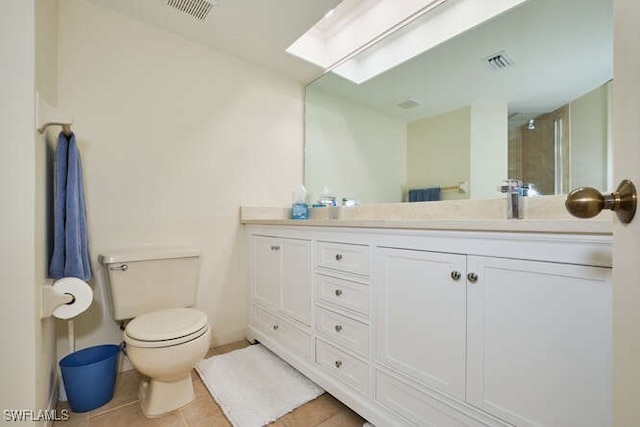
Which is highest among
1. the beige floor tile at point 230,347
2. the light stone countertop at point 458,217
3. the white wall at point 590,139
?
the white wall at point 590,139

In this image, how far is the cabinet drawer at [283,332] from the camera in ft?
5.15

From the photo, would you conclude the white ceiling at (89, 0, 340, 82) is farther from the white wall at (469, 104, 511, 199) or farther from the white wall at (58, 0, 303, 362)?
the white wall at (469, 104, 511, 199)

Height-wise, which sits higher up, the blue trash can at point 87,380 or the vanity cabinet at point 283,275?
the vanity cabinet at point 283,275

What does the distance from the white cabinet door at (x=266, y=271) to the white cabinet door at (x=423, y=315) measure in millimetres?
811

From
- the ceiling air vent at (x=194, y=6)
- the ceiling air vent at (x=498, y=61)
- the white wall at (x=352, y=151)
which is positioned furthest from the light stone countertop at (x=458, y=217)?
the ceiling air vent at (x=194, y=6)

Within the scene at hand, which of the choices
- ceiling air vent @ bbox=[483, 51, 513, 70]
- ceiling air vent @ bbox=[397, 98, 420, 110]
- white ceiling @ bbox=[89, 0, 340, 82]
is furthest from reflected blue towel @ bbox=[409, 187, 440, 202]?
white ceiling @ bbox=[89, 0, 340, 82]

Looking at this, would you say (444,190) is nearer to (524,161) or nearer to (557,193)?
(524,161)

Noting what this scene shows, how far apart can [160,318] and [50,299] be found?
0.44 metres

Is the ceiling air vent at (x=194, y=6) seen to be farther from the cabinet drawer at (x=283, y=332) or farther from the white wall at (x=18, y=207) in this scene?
the cabinet drawer at (x=283, y=332)

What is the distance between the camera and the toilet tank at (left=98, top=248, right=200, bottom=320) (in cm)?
152

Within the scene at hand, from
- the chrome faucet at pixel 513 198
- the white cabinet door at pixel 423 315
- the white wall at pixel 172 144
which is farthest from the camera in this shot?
the white wall at pixel 172 144

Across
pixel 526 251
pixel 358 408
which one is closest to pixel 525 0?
pixel 526 251

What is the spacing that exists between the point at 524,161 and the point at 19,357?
2.09m

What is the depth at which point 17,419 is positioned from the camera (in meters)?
0.98
